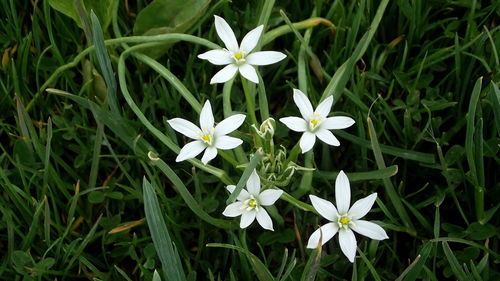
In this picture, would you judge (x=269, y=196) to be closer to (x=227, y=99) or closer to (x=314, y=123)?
(x=314, y=123)

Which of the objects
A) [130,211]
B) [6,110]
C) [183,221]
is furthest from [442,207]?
[6,110]

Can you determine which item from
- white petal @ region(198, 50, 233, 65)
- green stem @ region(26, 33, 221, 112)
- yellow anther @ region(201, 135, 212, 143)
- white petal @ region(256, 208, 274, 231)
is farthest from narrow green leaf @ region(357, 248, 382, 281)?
green stem @ region(26, 33, 221, 112)

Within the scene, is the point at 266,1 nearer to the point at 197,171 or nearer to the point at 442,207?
the point at 197,171

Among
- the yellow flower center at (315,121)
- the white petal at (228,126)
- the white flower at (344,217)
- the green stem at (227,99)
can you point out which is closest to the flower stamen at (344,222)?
the white flower at (344,217)

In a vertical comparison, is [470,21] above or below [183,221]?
above

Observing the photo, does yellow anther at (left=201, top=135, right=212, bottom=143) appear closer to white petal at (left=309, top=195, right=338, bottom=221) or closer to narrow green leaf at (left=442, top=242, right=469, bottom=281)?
white petal at (left=309, top=195, right=338, bottom=221)

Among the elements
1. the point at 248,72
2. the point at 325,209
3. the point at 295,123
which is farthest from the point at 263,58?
the point at 325,209
